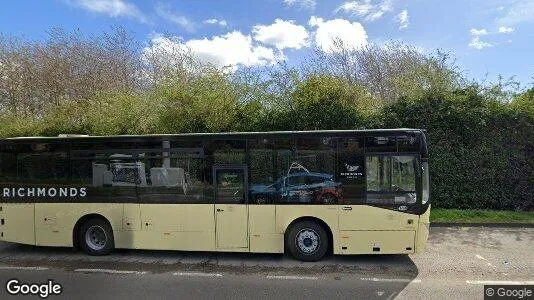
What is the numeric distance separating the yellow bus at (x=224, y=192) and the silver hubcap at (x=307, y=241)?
0.02 m

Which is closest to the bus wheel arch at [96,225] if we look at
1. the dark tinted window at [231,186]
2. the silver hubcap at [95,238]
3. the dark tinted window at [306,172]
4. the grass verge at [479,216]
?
the silver hubcap at [95,238]

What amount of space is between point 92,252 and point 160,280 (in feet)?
8.44

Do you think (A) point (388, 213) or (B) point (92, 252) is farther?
(B) point (92, 252)

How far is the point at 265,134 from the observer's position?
713 cm

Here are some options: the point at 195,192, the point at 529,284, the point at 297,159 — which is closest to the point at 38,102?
the point at 195,192

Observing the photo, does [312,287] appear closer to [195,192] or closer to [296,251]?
[296,251]

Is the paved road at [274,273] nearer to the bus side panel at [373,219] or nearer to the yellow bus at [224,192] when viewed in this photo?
the yellow bus at [224,192]

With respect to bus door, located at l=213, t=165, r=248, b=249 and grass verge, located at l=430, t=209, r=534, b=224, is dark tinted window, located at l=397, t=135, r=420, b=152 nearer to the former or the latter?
bus door, located at l=213, t=165, r=248, b=249

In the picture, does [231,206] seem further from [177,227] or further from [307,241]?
[307,241]

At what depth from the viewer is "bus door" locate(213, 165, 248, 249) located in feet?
23.4

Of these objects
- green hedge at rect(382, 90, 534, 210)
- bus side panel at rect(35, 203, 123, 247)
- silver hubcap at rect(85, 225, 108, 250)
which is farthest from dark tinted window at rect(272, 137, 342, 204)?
green hedge at rect(382, 90, 534, 210)

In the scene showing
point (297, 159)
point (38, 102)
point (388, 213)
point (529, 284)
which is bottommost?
point (529, 284)

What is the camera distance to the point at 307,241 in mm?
7070

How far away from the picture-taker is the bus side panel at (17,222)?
7.90 m
